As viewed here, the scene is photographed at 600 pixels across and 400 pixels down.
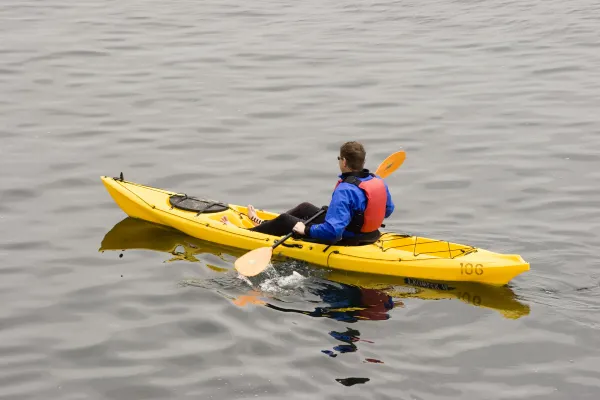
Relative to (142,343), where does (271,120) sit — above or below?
above

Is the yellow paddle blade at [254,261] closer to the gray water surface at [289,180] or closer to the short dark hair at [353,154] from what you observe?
the gray water surface at [289,180]

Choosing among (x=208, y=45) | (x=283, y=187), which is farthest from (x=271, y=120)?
(x=208, y=45)

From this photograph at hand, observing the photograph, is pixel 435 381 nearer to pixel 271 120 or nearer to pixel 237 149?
pixel 237 149

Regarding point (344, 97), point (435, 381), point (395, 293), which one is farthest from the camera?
point (344, 97)

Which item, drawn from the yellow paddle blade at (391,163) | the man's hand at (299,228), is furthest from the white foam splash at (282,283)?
the yellow paddle blade at (391,163)

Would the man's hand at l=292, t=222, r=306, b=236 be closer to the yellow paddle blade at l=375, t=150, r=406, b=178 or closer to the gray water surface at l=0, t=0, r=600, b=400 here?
the gray water surface at l=0, t=0, r=600, b=400

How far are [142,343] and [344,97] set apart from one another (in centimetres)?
853

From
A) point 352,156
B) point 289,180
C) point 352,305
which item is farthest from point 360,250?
point 289,180

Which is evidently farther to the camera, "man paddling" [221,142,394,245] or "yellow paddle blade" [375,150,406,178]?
"yellow paddle blade" [375,150,406,178]

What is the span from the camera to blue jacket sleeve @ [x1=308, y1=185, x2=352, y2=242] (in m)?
8.62

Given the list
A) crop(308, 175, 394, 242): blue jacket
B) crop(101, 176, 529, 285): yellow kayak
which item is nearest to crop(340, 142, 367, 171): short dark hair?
crop(308, 175, 394, 242): blue jacket

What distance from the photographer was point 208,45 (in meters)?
18.4

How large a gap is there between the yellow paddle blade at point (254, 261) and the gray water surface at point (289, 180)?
26 cm

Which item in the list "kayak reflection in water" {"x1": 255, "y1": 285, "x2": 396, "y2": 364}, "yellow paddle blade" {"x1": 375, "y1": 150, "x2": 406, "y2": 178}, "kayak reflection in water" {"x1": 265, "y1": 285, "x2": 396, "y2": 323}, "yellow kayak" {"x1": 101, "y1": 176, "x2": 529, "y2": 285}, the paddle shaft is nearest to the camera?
"kayak reflection in water" {"x1": 255, "y1": 285, "x2": 396, "y2": 364}
